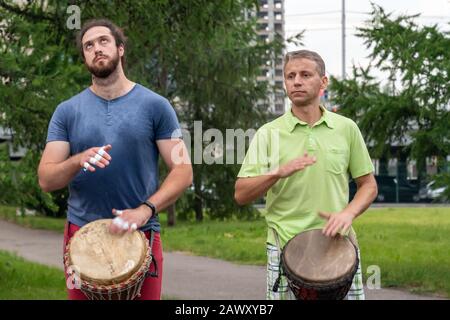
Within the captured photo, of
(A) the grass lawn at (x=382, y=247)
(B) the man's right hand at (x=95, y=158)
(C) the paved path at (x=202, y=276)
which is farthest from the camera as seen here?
(A) the grass lawn at (x=382, y=247)

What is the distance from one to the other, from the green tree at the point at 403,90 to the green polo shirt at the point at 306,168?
20.6 feet

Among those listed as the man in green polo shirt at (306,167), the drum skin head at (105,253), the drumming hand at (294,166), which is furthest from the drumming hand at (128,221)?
the drumming hand at (294,166)

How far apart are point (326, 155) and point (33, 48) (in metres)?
7.08

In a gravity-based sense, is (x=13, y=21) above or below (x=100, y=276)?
above

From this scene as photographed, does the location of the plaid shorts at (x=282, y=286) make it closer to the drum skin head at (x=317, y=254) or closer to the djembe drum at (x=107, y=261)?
the drum skin head at (x=317, y=254)

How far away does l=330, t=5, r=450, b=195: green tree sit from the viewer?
1070 cm

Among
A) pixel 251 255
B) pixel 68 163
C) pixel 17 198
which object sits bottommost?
pixel 251 255

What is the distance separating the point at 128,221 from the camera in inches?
157

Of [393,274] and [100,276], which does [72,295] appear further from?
[393,274]

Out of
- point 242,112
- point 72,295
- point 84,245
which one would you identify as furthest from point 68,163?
point 242,112

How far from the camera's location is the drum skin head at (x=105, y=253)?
396 centimetres

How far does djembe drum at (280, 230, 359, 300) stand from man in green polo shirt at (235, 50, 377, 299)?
0.09 metres

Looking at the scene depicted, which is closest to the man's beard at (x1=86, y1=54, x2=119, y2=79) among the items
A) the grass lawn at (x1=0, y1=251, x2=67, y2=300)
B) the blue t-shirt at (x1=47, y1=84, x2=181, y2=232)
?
the blue t-shirt at (x1=47, y1=84, x2=181, y2=232)
